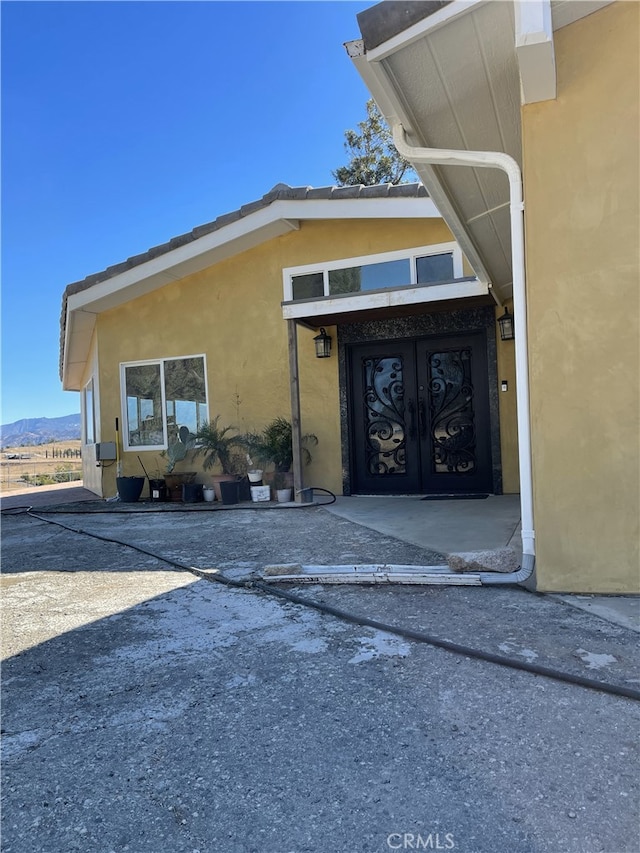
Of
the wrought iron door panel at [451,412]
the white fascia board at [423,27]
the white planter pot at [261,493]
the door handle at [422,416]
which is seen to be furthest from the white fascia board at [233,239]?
the white fascia board at [423,27]

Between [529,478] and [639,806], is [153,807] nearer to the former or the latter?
[639,806]

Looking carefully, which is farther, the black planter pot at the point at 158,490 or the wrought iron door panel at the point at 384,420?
the black planter pot at the point at 158,490

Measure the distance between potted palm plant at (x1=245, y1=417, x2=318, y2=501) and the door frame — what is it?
796 mm

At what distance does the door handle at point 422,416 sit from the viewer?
728 centimetres

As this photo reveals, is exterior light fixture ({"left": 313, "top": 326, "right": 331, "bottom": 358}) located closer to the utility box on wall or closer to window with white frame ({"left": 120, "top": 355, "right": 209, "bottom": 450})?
window with white frame ({"left": 120, "top": 355, "right": 209, "bottom": 450})

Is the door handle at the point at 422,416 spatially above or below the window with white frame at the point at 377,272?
below

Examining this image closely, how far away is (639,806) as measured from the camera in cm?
128

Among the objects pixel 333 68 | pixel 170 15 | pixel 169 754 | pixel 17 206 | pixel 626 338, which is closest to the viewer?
pixel 169 754

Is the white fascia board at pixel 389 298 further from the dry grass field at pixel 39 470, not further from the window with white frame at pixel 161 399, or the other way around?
the dry grass field at pixel 39 470

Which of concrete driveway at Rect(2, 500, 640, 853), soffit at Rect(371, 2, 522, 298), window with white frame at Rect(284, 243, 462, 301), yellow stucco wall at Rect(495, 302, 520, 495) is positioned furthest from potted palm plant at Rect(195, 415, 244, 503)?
soffit at Rect(371, 2, 522, 298)

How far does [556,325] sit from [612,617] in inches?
57.7

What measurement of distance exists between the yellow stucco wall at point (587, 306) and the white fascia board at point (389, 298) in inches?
121

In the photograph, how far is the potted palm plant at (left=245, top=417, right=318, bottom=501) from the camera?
7.38m

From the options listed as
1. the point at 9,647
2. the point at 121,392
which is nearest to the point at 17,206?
the point at 121,392
